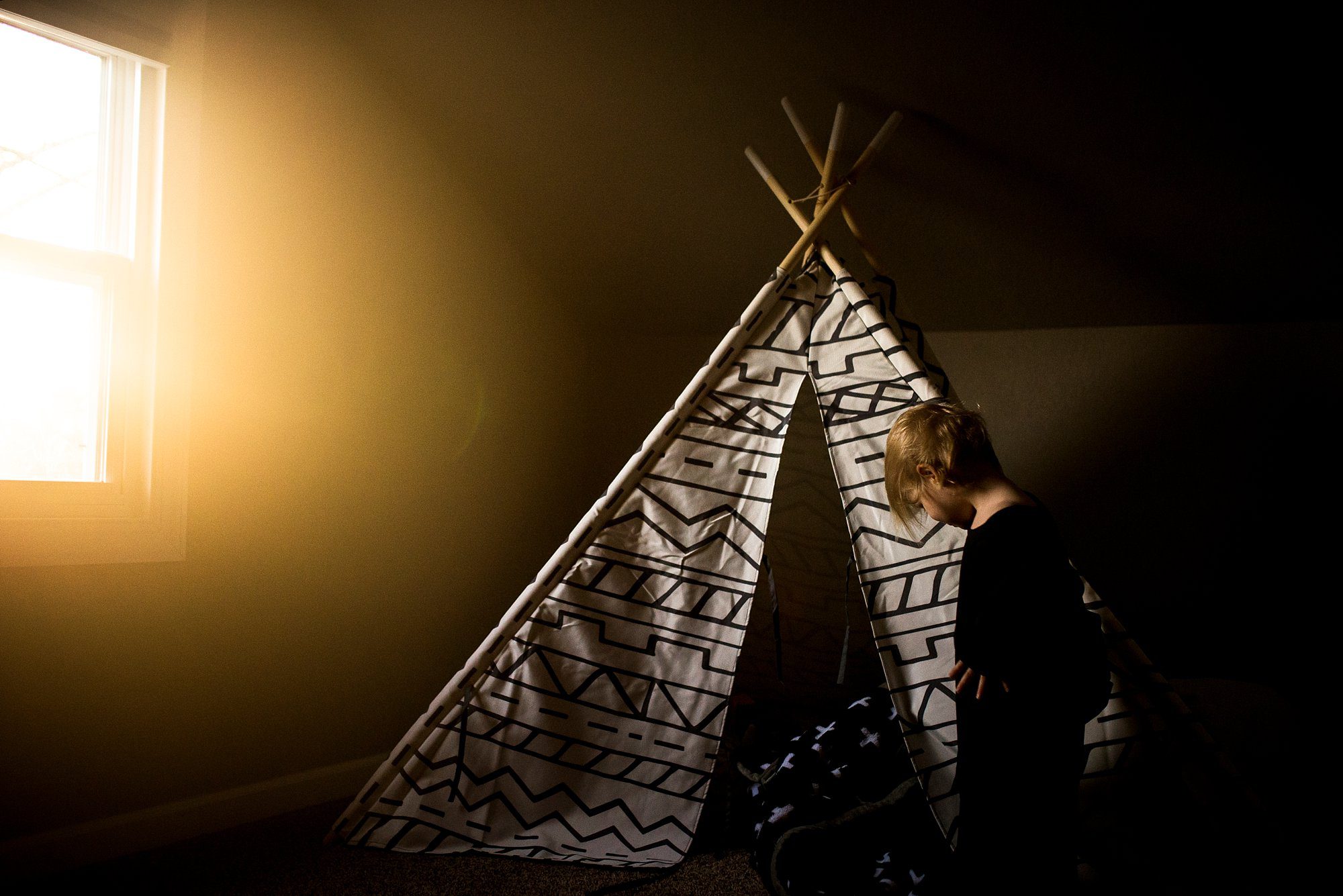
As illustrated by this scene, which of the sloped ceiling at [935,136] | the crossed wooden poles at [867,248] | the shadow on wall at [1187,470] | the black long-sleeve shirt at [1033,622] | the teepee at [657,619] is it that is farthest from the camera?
the shadow on wall at [1187,470]

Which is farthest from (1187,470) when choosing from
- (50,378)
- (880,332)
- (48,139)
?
(48,139)

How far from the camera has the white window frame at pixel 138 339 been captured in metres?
1.79

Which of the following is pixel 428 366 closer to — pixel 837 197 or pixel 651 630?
pixel 651 630

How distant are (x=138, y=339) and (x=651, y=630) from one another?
1.39 metres

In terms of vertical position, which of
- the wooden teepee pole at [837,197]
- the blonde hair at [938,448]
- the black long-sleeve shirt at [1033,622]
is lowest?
the black long-sleeve shirt at [1033,622]

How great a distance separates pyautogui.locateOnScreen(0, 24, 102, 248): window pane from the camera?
66.5 inches

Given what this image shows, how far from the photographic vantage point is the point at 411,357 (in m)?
2.33

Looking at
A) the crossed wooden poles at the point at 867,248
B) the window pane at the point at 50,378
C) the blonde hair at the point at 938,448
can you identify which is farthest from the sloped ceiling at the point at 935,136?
the window pane at the point at 50,378

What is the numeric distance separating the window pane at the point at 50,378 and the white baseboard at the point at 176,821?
79 cm

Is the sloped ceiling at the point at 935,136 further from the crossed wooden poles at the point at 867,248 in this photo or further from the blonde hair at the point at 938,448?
the blonde hair at the point at 938,448

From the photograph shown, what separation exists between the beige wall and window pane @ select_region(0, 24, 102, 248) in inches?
7.9

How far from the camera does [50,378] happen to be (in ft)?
5.70

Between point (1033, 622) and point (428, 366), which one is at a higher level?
point (428, 366)

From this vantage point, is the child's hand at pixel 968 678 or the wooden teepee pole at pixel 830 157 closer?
the child's hand at pixel 968 678
